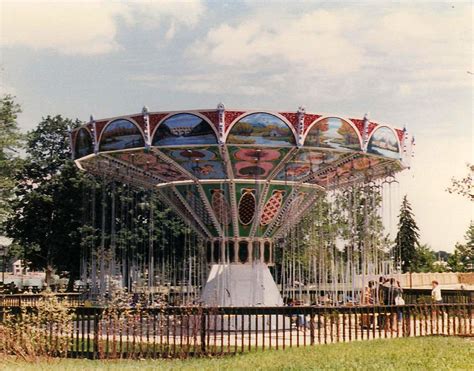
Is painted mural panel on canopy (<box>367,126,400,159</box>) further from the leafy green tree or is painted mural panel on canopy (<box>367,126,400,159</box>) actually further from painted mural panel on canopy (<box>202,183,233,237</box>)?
the leafy green tree

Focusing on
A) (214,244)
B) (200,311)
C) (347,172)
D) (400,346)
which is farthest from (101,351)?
(347,172)

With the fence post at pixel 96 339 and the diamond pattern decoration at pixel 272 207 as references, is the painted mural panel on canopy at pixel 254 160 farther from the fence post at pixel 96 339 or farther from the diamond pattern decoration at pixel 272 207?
the fence post at pixel 96 339

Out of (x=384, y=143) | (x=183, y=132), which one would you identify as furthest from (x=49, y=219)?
(x=384, y=143)

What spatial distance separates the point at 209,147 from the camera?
18969 mm

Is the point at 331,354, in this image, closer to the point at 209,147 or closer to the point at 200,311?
the point at 200,311

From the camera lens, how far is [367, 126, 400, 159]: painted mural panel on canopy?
776 inches

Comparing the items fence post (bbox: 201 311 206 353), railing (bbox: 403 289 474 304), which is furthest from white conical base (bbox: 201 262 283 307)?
fence post (bbox: 201 311 206 353)

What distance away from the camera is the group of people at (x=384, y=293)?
21328 millimetres

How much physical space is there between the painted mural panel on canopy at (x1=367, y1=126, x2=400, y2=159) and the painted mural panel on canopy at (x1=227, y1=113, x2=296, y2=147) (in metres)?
2.74

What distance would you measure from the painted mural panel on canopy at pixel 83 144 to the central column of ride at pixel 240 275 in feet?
17.3

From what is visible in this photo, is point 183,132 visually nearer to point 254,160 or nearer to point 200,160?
point 254,160

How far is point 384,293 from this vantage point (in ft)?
74.6

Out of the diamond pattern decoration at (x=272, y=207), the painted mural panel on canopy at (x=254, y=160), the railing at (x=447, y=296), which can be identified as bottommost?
the railing at (x=447, y=296)

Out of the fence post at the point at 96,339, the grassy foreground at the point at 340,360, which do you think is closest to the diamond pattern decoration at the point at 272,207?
the grassy foreground at the point at 340,360
